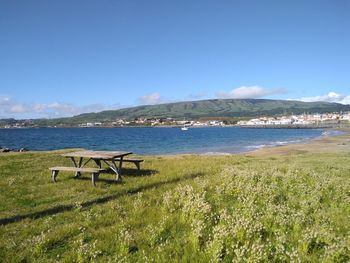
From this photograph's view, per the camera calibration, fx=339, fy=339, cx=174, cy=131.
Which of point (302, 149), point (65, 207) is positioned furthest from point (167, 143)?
point (65, 207)

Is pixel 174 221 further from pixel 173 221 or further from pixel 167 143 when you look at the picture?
pixel 167 143

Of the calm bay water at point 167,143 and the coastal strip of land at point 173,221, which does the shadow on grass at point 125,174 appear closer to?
the coastal strip of land at point 173,221

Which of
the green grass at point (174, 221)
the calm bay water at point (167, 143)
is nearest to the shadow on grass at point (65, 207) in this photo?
the green grass at point (174, 221)

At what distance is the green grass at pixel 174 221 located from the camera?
7.63 metres

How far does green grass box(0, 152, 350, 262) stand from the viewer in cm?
763

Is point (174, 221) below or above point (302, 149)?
above

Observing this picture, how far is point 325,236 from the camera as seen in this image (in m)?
8.40

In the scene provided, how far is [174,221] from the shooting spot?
10.0 m

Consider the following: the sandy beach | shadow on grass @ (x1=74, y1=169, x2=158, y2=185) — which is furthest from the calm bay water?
shadow on grass @ (x1=74, y1=169, x2=158, y2=185)

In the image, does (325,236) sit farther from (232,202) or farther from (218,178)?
(218,178)

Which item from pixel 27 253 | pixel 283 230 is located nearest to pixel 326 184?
pixel 283 230

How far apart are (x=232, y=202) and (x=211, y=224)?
2.89 metres

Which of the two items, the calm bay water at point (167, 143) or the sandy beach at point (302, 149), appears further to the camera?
the calm bay water at point (167, 143)

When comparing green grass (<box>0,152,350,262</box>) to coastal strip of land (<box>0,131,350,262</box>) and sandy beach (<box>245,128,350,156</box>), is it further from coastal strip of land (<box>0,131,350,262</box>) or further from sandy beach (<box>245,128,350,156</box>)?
sandy beach (<box>245,128,350,156</box>)
